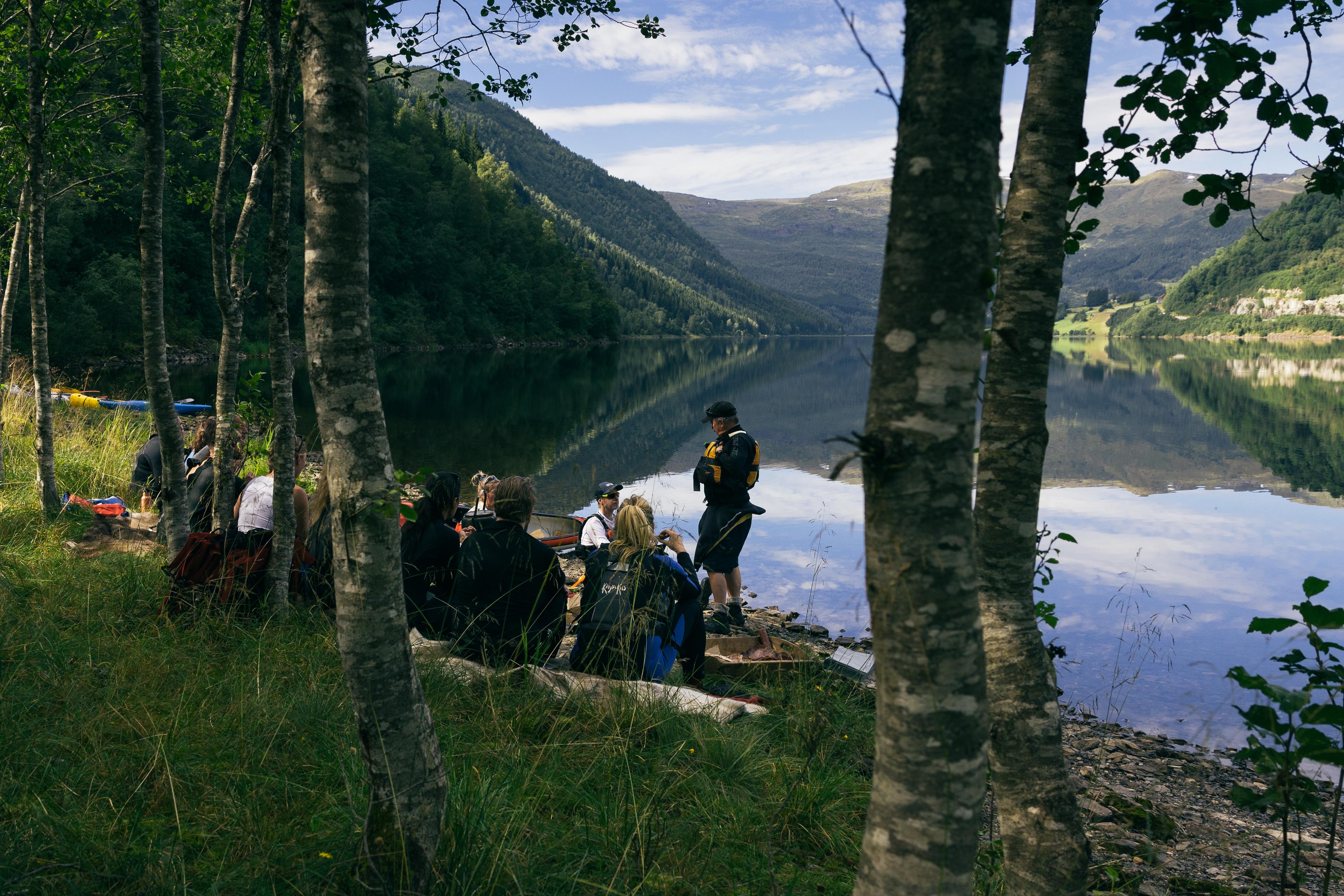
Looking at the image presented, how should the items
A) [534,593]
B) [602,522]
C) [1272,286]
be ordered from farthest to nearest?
1. [1272,286]
2. [602,522]
3. [534,593]

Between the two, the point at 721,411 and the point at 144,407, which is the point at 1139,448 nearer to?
the point at 721,411

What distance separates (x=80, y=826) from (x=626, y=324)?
13859 centimetres

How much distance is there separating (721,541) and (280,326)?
197 inches

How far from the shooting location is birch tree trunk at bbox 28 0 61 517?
738 cm

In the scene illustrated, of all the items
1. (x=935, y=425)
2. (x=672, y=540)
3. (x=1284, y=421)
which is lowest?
(x=672, y=540)

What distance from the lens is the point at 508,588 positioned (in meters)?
5.04

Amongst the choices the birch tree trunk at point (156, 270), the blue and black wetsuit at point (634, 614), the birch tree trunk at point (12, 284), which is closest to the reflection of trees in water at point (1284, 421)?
the blue and black wetsuit at point (634, 614)

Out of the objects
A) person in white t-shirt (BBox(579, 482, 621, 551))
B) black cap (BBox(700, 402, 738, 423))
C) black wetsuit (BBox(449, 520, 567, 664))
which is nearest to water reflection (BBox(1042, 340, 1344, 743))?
black wetsuit (BBox(449, 520, 567, 664))

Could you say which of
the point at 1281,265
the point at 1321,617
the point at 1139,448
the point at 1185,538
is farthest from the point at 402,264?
the point at 1281,265

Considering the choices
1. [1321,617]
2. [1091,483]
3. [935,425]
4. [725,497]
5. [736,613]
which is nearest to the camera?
[935,425]

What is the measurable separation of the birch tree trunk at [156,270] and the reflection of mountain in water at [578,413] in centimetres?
294

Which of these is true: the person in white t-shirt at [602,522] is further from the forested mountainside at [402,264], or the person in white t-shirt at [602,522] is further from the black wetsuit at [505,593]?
the forested mountainside at [402,264]

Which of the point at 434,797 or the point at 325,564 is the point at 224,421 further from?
the point at 434,797

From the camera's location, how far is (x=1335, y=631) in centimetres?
903
